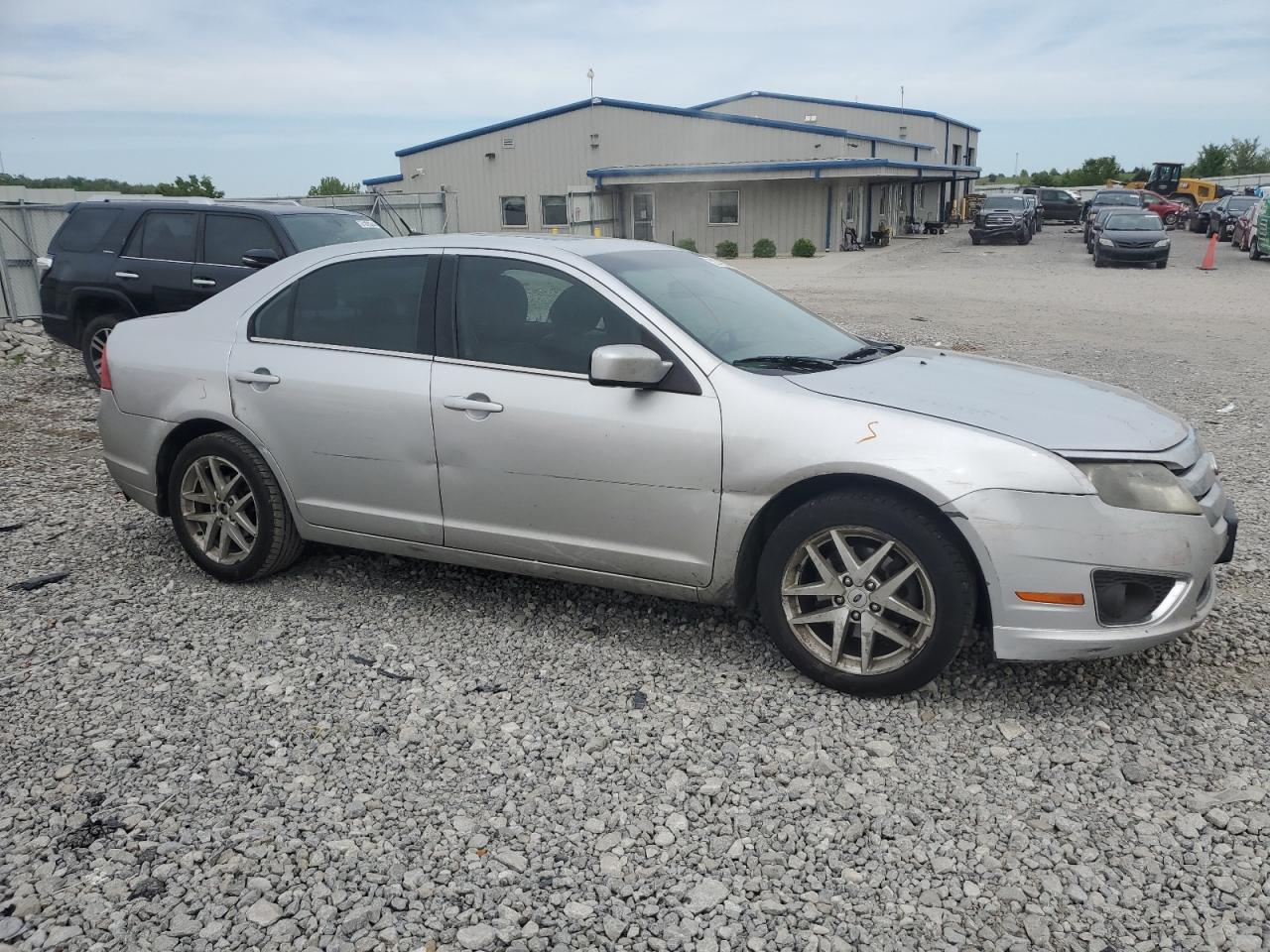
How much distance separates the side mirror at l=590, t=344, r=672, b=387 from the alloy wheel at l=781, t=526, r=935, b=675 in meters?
0.84

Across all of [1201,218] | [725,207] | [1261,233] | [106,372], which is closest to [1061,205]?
[1201,218]

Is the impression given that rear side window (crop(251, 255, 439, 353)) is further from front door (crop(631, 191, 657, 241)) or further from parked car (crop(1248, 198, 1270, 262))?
front door (crop(631, 191, 657, 241))

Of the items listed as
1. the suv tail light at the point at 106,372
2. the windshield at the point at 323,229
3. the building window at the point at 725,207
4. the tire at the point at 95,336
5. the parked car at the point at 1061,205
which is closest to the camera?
the suv tail light at the point at 106,372

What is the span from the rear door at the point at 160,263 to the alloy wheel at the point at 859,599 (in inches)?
306

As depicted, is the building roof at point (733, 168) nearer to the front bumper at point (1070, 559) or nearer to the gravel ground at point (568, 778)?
the gravel ground at point (568, 778)

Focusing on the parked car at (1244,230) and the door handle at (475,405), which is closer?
the door handle at (475,405)

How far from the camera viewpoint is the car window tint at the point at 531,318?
13.8ft

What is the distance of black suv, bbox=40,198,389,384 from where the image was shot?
9.68 metres

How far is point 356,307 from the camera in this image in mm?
4734

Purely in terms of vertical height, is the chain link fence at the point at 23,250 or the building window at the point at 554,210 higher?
the building window at the point at 554,210

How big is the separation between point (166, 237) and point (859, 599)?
8.58m

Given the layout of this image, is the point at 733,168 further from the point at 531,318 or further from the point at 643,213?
the point at 531,318

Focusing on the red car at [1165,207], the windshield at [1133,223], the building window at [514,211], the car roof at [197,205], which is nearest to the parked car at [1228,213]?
the windshield at [1133,223]

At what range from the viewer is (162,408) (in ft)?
16.5
